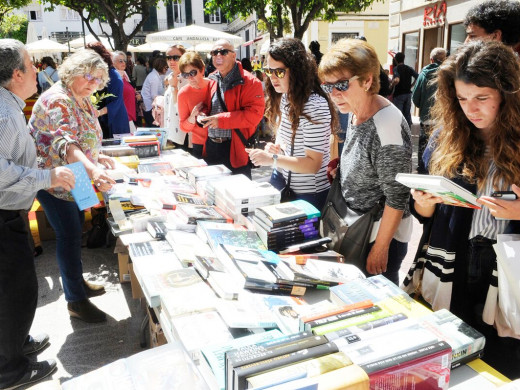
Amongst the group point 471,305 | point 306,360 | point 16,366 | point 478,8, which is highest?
point 478,8

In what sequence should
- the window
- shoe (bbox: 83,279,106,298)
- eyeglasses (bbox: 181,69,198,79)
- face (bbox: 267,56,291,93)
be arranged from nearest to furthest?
face (bbox: 267,56,291,93), shoe (bbox: 83,279,106,298), eyeglasses (bbox: 181,69,198,79), the window

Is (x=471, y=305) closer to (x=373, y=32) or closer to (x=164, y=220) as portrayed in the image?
(x=164, y=220)

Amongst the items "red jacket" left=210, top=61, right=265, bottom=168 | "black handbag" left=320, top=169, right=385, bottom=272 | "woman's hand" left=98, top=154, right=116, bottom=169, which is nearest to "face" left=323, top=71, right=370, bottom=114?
"black handbag" left=320, top=169, right=385, bottom=272

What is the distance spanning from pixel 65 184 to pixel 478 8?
238 cm

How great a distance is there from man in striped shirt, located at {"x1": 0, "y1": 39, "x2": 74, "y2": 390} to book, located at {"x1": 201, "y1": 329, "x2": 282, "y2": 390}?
142 centimetres

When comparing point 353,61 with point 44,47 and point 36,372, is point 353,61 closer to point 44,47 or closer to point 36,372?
point 36,372

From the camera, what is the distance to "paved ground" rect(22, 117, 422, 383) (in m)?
2.82

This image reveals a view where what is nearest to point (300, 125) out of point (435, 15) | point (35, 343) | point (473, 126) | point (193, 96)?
point (473, 126)

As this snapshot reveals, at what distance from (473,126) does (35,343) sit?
2.85 meters

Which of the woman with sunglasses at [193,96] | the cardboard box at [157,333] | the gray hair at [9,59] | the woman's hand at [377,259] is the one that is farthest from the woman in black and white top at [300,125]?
the woman with sunglasses at [193,96]

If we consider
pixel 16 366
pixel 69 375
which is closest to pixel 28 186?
pixel 16 366

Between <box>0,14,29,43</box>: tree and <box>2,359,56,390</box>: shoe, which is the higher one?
<box>0,14,29,43</box>: tree

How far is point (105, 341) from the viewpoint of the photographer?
300 centimetres

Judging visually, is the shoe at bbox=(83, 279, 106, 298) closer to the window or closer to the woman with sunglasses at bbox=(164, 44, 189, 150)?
the woman with sunglasses at bbox=(164, 44, 189, 150)
